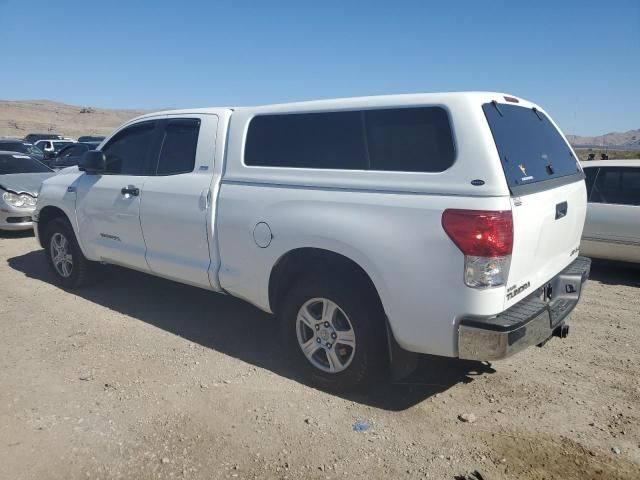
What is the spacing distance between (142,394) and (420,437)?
6.38 ft

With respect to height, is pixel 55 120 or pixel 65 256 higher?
pixel 55 120

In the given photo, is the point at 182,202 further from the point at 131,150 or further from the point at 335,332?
the point at 335,332

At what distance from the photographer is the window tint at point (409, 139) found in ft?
9.82

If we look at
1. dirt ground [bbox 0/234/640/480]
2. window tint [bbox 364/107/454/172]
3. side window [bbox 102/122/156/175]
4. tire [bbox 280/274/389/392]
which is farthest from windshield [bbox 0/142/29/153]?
window tint [bbox 364/107/454/172]

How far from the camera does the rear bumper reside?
9.12 feet

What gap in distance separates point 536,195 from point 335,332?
1.57 metres

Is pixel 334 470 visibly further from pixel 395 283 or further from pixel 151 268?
pixel 151 268

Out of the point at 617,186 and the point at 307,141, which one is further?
the point at 617,186

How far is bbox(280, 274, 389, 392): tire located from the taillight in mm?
744

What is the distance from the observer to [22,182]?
9.27 metres

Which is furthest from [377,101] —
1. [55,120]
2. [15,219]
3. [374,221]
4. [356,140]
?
[55,120]

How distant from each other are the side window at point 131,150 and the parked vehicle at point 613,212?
532 cm

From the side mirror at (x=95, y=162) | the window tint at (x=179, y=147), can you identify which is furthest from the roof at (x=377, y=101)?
the side mirror at (x=95, y=162)

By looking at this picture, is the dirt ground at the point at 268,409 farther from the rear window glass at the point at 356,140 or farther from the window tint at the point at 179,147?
the rear window glass at the point at 356,140
